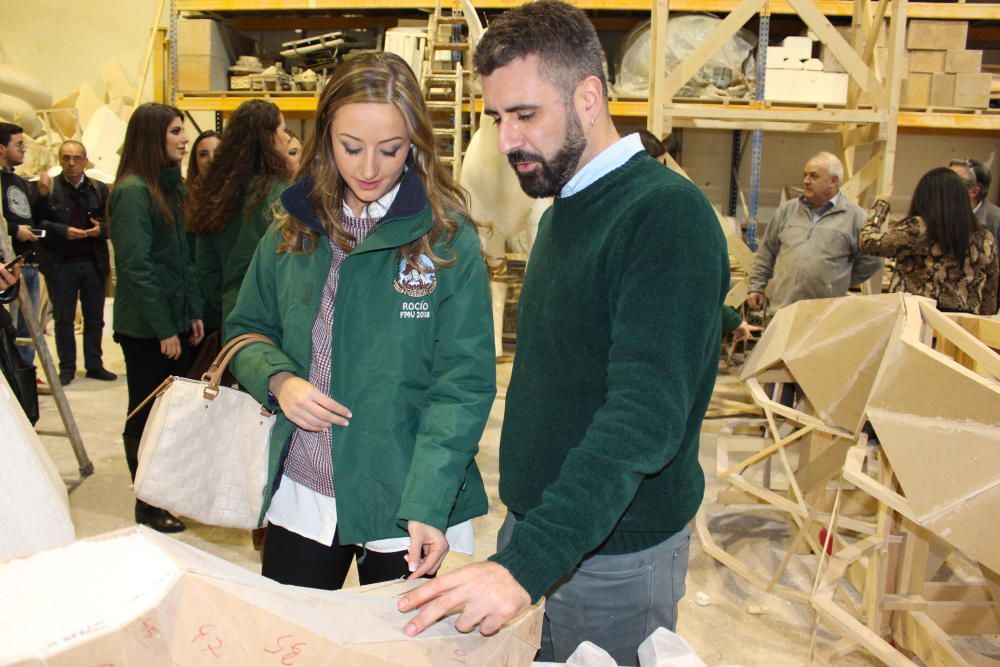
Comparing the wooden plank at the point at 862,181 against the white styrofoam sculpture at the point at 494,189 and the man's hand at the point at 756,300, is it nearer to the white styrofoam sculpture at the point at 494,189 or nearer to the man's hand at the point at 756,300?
the man's hand at the point at 756,300

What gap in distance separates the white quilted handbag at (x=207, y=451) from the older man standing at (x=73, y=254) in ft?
17.3

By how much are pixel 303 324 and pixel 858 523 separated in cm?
271

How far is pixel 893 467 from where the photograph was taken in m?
2.28

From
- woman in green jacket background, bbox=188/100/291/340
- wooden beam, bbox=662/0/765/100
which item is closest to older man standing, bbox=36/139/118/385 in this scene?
woman in green jacket background, bbox=188/100/291/340

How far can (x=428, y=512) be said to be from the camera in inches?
62.6

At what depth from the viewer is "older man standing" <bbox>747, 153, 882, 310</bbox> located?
206 inches

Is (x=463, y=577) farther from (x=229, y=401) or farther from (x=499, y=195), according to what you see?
(x=499, y=195)

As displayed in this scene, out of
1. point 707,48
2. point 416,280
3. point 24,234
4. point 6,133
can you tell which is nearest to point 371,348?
point 416,280

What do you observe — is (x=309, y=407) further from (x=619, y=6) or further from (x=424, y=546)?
(x=619, y=6)

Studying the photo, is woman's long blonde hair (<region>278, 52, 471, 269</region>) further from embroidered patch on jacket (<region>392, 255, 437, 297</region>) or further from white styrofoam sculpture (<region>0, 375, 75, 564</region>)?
white styrofoam sculpture (<region>0, 375, 75, 564</region>)

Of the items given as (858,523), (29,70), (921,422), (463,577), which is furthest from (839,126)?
(29,70)

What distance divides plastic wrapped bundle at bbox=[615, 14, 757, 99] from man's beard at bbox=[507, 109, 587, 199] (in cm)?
678

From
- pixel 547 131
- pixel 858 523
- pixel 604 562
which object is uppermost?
pixel 547 131

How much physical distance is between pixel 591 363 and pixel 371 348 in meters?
0.48
